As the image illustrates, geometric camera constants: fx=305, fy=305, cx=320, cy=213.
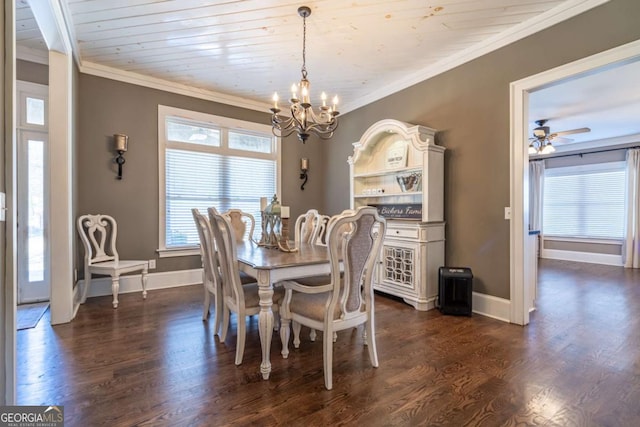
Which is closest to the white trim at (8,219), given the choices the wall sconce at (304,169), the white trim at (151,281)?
the white trim at (151,281)

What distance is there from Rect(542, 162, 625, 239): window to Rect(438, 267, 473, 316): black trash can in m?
5.52

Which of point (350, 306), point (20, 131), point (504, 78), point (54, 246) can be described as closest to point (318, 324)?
point (350, 306)

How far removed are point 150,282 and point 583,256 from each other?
8494mm

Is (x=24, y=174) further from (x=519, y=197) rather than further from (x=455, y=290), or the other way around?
(x=519, y=197)

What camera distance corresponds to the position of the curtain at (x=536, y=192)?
7293mm

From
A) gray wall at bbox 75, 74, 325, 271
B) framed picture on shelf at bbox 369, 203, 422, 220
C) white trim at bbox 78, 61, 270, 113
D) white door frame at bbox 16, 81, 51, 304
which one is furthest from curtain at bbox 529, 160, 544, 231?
white door frame at bbox 16, 81, 51, 304

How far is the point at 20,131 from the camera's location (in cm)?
346

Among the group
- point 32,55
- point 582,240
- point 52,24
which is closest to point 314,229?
point 52,24

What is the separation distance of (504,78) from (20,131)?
207 inches

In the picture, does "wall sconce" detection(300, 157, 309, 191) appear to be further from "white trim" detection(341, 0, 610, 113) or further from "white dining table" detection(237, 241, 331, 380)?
"white dining table" detection(237, 241, 331, 380)

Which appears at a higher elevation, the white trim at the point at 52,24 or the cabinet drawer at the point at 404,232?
the white trim at the point at 52,24

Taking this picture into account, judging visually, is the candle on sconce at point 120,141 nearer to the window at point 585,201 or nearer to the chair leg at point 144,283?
the chair leg at point 144,283

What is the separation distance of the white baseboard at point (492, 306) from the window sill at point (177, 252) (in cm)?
367

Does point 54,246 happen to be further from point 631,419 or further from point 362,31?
point 631,419
